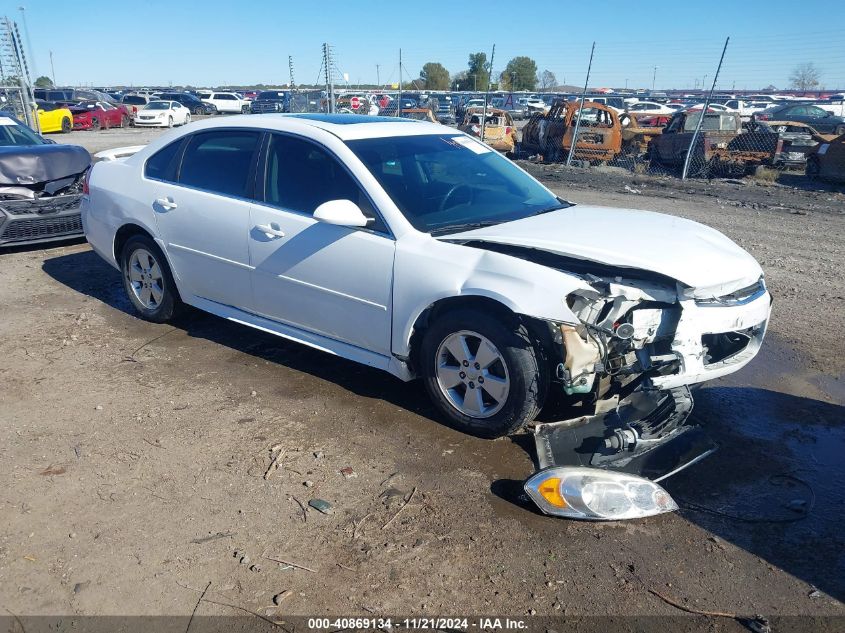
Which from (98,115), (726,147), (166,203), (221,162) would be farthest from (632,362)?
(98,115)

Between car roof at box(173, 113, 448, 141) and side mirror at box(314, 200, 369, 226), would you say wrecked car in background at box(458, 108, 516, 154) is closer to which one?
car roof at box(173, 113, 448, 141)

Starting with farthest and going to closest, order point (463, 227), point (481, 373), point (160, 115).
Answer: point (160, 115) → point (463, 227) → point (481, 373)

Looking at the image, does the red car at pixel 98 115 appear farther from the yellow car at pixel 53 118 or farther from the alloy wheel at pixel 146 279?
the alloy wheel at pixel 146 279

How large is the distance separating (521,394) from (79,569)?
2.22 meters

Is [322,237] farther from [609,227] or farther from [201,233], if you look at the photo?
[609,227]

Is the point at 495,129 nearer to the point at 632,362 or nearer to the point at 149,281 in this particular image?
the point at 149,281

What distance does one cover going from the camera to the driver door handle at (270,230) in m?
4.63

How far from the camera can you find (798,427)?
4273 mm

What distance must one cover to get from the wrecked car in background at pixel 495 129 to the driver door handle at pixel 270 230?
15236 mm

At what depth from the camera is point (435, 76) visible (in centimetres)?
6306

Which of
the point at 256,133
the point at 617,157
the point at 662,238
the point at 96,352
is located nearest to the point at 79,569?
the point at 96,352

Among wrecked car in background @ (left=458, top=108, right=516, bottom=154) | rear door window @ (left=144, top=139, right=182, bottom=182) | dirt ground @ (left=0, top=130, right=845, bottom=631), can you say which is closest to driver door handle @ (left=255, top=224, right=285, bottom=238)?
dirt ground @ (left=0, top=130, right=845, bottom=631)

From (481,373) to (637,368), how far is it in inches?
32.9

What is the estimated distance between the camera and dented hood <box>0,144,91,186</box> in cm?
821
